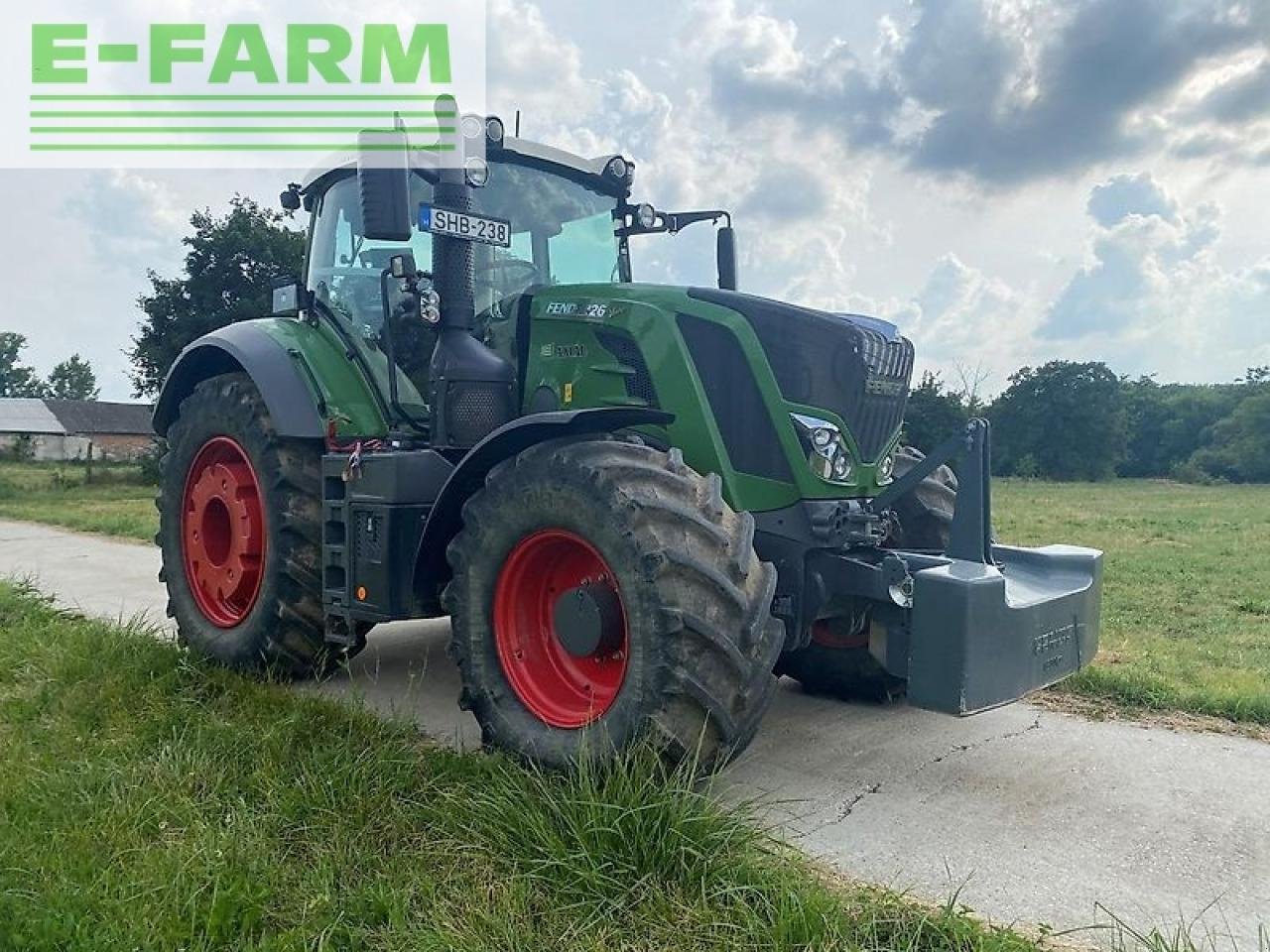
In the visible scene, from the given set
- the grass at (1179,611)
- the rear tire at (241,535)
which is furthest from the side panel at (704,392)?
the grass at (1179,611)

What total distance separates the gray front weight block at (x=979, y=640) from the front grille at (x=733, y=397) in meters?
0.79

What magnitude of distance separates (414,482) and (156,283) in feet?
93.1

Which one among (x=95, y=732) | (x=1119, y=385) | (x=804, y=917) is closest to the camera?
(x=804, y=917)

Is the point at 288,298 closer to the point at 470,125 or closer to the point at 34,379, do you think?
the point at 470,125

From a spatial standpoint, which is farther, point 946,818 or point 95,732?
point 95,732

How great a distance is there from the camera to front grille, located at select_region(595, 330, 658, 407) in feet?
13.4

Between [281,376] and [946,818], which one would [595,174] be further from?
[946,818]

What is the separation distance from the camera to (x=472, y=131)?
14.6 feet

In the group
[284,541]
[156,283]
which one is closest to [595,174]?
[284,541]

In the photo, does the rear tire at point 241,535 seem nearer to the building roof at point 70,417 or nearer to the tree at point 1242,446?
the building roof at point 70,417

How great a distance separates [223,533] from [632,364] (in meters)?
2.83

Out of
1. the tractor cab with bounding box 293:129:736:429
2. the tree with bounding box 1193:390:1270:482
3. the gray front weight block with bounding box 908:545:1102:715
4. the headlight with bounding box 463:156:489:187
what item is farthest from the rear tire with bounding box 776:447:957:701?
the tree with bounding box 1193:390:1270:482

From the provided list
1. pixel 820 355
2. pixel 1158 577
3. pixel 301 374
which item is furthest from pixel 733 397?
pixel 1158 577

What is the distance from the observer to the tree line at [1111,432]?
5884 centimetres
